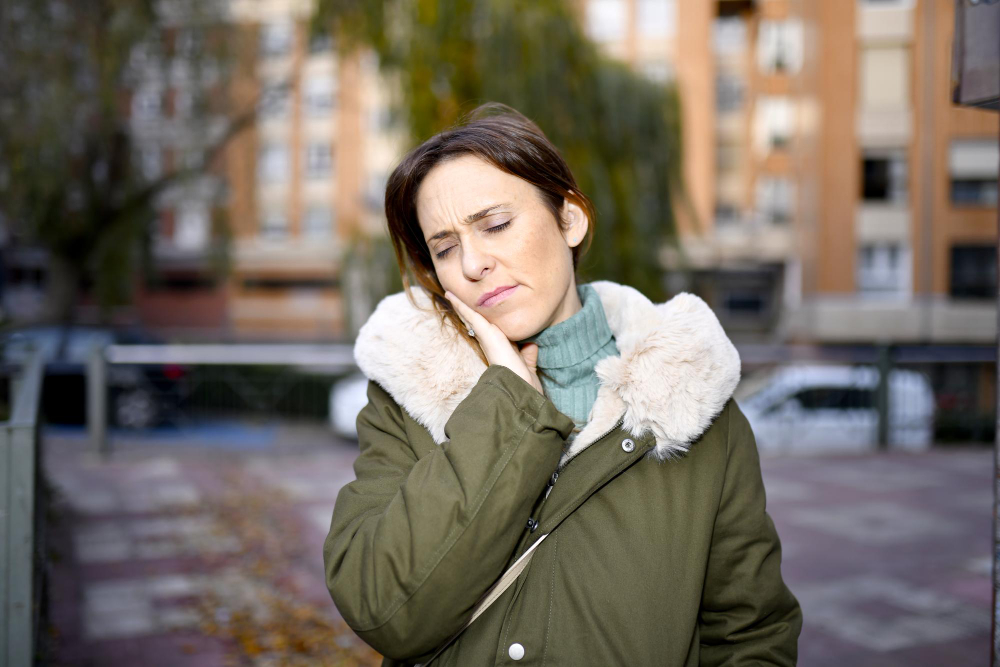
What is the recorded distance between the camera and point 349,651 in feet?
11.9

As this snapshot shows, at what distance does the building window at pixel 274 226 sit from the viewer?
3169 centimetres

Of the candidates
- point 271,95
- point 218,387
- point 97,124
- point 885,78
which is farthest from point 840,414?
point 885,78

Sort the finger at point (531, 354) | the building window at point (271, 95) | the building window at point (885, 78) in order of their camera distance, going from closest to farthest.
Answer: the finger at point (531, 354) < the building window at point (271, 95) < the building window at point (885, 78)

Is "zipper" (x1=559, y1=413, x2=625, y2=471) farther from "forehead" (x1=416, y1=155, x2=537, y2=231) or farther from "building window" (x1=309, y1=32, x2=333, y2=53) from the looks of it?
"building window" (x1=309, y1=32, x2=333, y2=53)

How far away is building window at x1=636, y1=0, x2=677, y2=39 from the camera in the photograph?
26375 millimetres

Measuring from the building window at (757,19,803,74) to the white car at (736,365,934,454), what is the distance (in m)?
19.3

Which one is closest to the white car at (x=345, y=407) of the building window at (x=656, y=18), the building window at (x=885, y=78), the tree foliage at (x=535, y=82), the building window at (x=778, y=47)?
the tree foliage at (x=535, y=82)

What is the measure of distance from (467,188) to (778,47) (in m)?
27.9

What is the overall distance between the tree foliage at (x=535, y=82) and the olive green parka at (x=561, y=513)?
6278mm

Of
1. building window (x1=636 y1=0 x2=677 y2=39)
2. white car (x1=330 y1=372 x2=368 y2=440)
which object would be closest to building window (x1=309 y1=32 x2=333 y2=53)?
white car (x1=330 y1=372 x2=368 y2=440)

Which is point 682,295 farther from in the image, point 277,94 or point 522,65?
point 277,94

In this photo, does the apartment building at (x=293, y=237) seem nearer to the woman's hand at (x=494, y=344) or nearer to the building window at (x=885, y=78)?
the building window at (x=885, y=78)

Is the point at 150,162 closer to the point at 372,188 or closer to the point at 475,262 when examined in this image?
the point at 475,262

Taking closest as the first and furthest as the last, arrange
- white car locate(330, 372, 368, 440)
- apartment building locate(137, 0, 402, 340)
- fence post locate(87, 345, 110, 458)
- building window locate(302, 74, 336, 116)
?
fence post locate(87, 345, 110, 458) < white car locate(330, 372, 368, 440) < building window locate(302, 74, 336, 116) < apartment building locate(137, 0, 402, 340)
